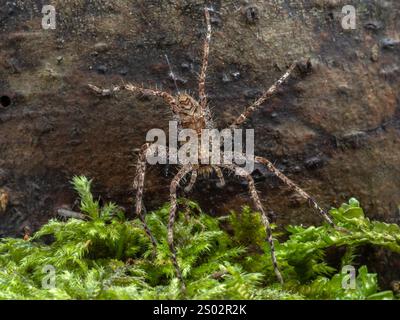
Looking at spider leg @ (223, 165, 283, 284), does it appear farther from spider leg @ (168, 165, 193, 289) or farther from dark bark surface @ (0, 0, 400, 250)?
spider leg @ (168, 165, 193, 289)

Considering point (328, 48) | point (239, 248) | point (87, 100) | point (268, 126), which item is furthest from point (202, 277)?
point (328, 48)

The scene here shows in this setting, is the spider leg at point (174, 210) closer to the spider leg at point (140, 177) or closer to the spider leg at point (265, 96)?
the spider leg at point (140, 177)

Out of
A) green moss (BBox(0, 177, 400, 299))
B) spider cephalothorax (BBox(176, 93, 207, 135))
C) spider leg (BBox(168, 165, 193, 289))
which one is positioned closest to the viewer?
green moss (BBox(0, 177, 400, 299))

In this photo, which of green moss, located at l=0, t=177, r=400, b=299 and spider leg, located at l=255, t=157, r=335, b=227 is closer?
green moss, located at l=0, t=177, r=400, b=299

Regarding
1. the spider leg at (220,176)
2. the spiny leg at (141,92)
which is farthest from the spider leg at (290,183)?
the spiny leg at (141,92)

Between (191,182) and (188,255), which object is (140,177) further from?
(188,255)

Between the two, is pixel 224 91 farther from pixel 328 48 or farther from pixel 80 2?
pixel 80 2

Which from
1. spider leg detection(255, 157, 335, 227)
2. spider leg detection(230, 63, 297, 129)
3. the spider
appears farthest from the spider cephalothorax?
spider leg detection(255, 157, 335, 227)

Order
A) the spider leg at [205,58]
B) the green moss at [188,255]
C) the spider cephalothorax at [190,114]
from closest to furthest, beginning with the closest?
the green moss at [188,255], the spider leg at [205,58], the spider cephalothorax at [190,114]
